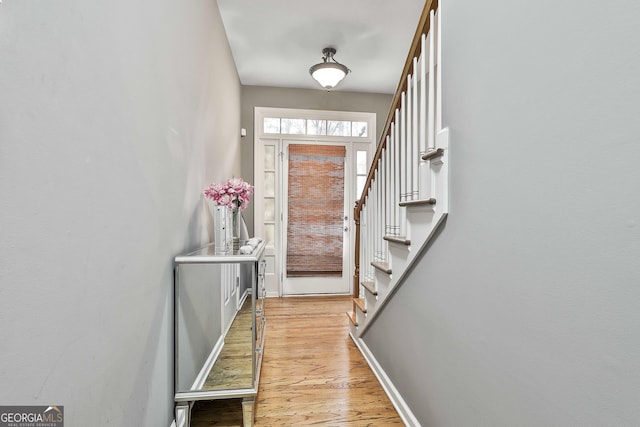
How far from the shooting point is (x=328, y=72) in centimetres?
321

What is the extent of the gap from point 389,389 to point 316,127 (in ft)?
11.1

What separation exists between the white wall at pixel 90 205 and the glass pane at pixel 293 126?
270 centimetres

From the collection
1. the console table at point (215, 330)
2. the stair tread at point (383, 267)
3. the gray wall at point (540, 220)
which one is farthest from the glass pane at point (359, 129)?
the gray wall at point (540, 220)

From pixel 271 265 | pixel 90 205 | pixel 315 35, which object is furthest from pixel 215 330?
pixel 315 35

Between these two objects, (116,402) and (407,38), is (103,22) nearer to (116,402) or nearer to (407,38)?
(116,402)

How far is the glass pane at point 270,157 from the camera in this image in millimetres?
4277

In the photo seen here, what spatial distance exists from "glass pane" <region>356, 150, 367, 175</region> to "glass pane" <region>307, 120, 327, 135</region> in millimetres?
565

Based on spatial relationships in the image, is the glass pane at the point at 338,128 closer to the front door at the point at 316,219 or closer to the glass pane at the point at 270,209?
the front door at the point at 316,219

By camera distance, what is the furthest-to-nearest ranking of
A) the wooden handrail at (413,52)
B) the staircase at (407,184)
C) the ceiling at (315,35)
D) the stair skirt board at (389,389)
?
the ceiling at (315,35) → the stair skirt board at (389,389) → the wooden handrail at (413,52) → the staircase at (407,184)

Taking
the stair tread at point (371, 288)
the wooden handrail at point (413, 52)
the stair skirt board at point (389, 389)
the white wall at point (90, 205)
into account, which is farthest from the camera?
the stair tread at point (371, 288)

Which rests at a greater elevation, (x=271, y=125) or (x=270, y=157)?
(x=271, y=125)

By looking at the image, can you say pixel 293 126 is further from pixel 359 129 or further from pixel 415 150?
pixel 415 150

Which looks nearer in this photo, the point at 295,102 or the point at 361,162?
the point at 295,102

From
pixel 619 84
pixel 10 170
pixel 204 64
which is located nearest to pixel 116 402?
pixel 10 170
